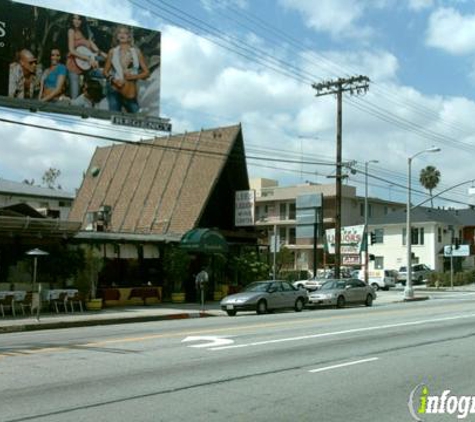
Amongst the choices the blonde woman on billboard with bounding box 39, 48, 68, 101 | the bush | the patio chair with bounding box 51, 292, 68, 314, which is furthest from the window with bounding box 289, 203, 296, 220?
the patio chair with bounding box 51, 292, 68, 314

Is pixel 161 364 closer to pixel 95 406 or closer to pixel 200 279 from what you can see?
pixel 95 406

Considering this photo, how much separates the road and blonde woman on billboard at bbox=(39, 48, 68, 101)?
1240 cm

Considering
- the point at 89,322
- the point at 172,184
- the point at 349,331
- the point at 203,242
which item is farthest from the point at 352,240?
the point at 349,331

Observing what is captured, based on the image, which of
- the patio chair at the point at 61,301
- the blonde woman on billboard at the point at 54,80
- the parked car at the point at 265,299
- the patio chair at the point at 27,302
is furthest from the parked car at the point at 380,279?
the patio chair at the point at 27,302

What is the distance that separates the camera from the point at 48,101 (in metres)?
28.1

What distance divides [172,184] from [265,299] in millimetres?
15286

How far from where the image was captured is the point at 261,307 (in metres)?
27.3

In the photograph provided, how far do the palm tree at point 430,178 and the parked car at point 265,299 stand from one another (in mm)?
65920

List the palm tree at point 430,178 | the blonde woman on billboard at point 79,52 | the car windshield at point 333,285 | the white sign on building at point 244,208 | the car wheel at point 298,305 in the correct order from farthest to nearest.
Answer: the palm tree at point 430,178 < the white sign on building at point 244,208 < the car windshield at point 333,285 < the car wheel at point 298,305 < the blonde woman on billboard at point 79,52

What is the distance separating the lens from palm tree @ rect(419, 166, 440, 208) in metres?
91.4

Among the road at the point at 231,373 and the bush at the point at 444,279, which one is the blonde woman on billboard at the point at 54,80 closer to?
the road at the point at 231,373

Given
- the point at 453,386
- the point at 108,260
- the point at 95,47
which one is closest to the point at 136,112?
the point at 95,47

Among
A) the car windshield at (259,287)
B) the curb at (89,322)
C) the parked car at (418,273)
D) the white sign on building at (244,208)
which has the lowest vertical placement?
the curb at (89,322)

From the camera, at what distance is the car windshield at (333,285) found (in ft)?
108
